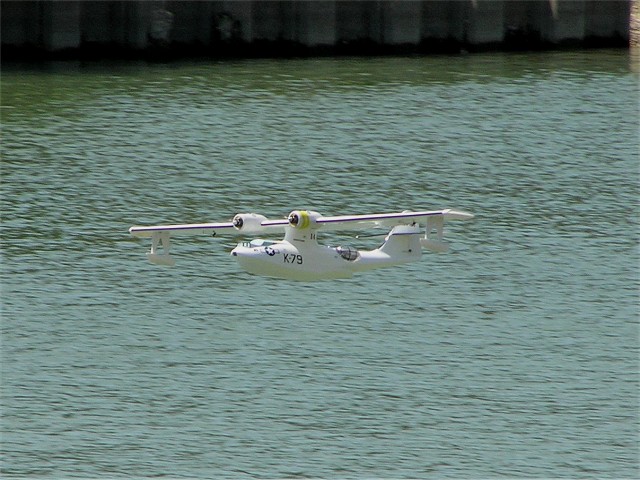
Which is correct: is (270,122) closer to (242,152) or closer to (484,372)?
(242,152)

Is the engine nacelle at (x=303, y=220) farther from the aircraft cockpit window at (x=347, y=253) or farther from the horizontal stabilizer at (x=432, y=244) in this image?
the horizontal stabilizer at (x=432, y=244)

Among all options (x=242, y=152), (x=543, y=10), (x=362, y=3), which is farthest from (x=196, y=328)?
(x=543, y=10)

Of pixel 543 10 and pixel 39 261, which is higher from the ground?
pixel 543 10

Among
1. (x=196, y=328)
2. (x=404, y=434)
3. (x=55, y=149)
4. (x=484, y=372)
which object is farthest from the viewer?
(x=55, y=149)

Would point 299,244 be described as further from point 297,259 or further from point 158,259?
point 158,259

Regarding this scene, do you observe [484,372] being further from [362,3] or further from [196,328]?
[362,3]

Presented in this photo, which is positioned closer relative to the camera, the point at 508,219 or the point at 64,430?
the point at 64,430

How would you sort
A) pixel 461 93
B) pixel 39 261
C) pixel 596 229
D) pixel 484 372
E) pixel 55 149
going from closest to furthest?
pixel 484 372
pixel 39 261
pixel 596 229
pixel 55 149
pixel 461 93

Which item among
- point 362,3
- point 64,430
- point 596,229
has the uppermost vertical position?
point 362,3
